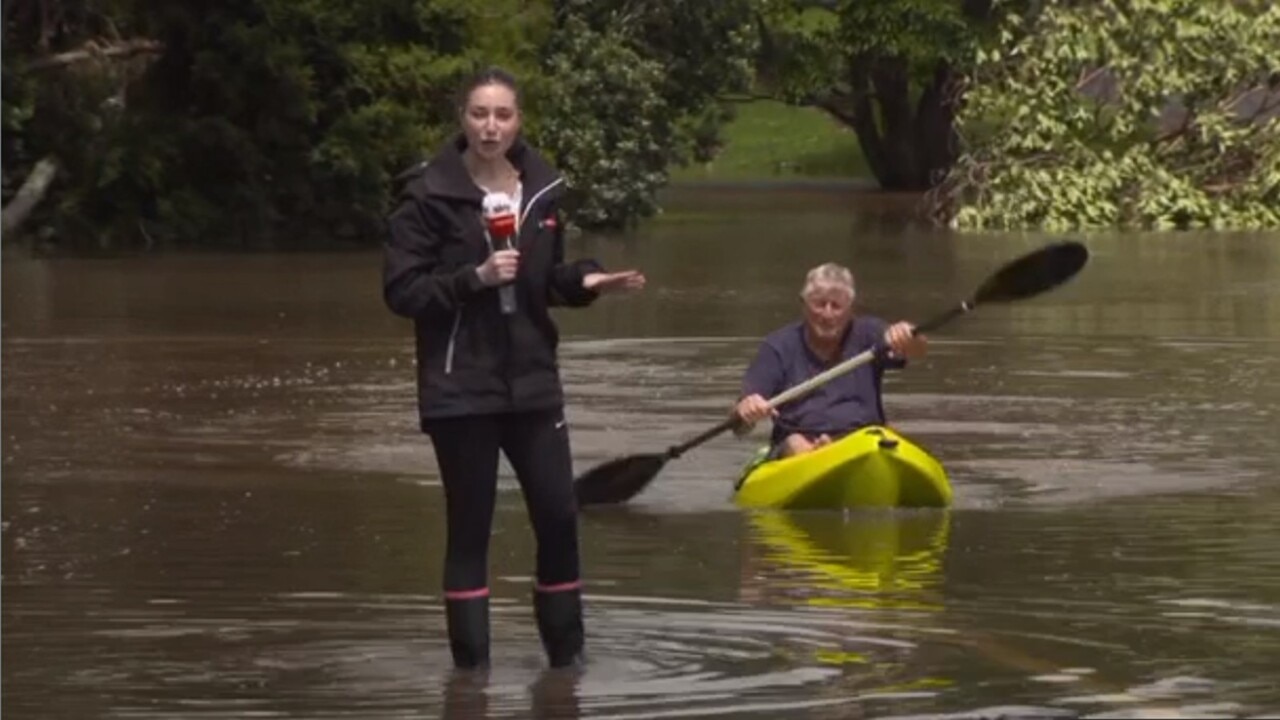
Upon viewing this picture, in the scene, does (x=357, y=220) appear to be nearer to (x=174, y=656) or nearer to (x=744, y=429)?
(x=744, y=429)

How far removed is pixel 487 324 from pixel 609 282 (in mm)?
354

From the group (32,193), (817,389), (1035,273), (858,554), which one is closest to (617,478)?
(817,389)

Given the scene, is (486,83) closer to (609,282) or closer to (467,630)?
(609,282)

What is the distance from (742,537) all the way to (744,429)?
A: 3.04 ft

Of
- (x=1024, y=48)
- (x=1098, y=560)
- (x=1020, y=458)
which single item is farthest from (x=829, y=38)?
(x=1098, y=560)

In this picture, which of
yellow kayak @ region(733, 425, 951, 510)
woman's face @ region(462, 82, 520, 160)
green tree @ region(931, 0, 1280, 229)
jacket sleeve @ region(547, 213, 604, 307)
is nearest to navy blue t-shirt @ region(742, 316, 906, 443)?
yellow kayak @ region(733, 425, 951, 510)

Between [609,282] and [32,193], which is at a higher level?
[609,282]

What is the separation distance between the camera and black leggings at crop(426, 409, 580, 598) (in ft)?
31.1

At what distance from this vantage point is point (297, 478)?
1534 cm

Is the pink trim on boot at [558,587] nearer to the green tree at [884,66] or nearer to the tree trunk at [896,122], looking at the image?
the green tree at [884,66]

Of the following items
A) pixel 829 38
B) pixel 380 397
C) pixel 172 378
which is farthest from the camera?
pixel 829 38

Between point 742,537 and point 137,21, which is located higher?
point 137,21

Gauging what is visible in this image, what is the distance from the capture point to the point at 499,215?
9.41 metres

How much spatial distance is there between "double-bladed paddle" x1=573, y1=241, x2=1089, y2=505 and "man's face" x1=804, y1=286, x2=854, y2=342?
0.19 m
